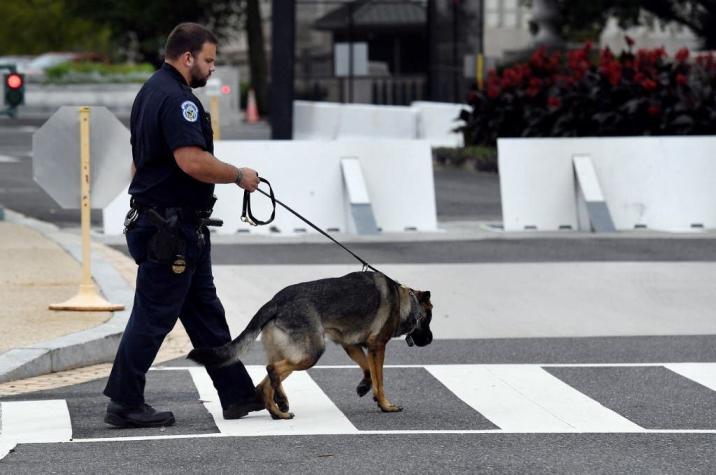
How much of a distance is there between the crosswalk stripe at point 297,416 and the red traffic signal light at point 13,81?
22.5 ft

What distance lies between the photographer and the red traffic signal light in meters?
16.5

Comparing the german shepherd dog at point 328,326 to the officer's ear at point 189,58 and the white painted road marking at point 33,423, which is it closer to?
the white painted road marking at point 33,423

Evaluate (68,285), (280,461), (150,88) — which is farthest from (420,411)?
(68,285)

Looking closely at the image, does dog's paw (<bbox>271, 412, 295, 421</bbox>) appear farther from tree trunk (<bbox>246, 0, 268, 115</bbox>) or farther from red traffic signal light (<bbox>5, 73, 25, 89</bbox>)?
tree trunk (<bbox>246, 0, 268, 115</bbox>)

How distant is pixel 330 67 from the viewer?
4112 centimetres

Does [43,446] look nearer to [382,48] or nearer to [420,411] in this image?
[420,411]

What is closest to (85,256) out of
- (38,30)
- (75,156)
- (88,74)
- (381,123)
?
(75,156)

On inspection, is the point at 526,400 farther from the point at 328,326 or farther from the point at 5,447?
the point at 5,447

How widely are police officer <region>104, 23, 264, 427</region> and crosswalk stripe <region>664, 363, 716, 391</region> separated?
127 inches

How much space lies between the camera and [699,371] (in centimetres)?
1066

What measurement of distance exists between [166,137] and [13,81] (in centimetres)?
855

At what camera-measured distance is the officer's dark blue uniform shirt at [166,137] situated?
8.30 meters

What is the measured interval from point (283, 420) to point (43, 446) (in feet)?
4.34

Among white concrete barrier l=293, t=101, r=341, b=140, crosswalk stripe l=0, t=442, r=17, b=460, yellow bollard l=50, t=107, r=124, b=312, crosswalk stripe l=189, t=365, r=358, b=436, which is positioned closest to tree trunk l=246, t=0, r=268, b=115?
white concrete barrier l=293, t=101, r=341, b=140
